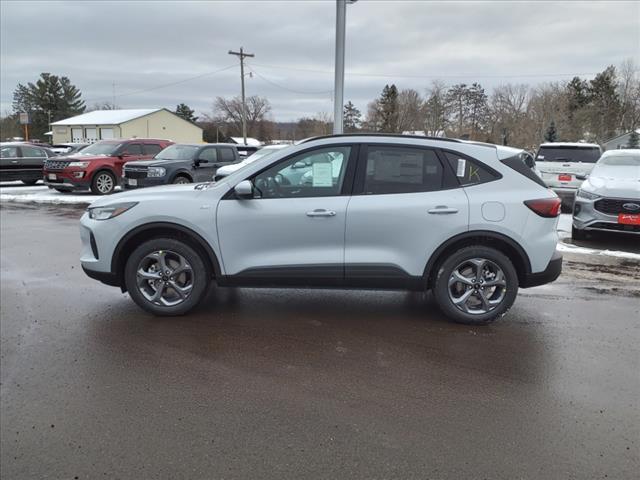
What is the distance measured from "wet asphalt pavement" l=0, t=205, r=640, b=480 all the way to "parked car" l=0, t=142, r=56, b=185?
16.1 m

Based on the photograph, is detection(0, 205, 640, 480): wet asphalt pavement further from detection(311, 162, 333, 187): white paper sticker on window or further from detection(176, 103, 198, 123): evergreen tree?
detection(176, 103, 198, 123): evergreen tree

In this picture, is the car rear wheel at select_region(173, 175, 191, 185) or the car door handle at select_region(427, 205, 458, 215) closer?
the car door handle at select_region(427, 205, 458, 215)

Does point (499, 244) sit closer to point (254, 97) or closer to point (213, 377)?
point (213, 377)

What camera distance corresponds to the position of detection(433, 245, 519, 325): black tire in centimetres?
483

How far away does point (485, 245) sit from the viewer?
193 inches

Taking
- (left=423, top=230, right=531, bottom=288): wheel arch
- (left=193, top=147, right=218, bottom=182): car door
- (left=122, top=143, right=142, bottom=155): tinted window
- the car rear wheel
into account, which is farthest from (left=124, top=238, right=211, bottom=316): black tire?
(left=122, top=143, right=142, bottom=155): tinted window

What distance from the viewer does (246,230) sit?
4.82 meters

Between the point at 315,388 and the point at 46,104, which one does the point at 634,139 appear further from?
the point at 46,104

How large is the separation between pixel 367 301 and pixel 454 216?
1.51m

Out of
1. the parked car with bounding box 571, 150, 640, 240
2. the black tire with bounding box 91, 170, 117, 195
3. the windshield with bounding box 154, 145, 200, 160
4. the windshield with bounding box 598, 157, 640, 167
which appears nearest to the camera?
the parked car with bounding box 571, 150, 640, 240

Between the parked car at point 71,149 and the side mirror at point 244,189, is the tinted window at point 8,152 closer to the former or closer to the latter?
the parked car at point 71,149

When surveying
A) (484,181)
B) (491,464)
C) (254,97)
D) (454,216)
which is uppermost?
(254,97)

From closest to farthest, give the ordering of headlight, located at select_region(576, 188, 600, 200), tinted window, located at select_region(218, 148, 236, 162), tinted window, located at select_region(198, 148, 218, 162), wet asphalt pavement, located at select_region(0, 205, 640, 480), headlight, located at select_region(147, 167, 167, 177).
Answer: wet asphalt pavement, located at select_region(0, 205, 640, 480)
headlight, located at select_region(576, 188, 600, 200)
headlight, located at select_region(147, 167, 167, 177)
tinted window, located at select_region(198, 148, 218, 162)
tinted window, located at select_region(218, 148, 236, 162)

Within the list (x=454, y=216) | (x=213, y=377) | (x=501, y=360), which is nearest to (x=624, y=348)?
(x=501, y=360)
